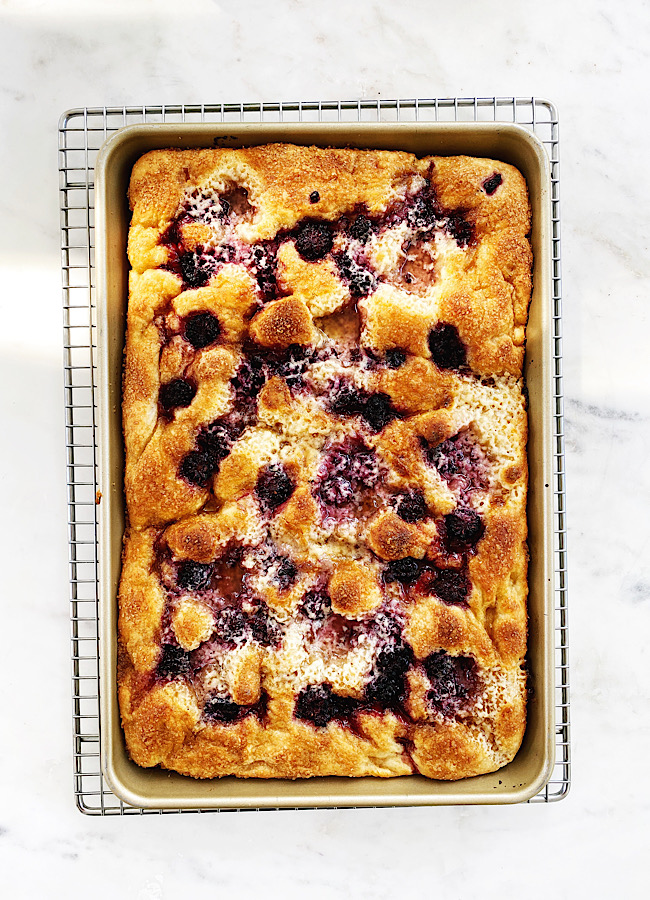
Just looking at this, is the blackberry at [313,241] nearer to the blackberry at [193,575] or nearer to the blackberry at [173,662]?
the blackberry at [193,575]

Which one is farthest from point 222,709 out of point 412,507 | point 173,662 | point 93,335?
point 93,335

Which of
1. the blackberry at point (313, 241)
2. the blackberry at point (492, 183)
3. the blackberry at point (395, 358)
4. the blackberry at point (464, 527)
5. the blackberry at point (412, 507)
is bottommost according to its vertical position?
the blackberry at point (464, 527)

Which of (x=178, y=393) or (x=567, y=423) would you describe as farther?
(x=567, y=423)

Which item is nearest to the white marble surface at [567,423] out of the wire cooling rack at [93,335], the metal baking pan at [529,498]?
the wire cooling rack at [93,335]

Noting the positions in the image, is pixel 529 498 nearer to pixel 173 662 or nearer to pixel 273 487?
pixel 273 487

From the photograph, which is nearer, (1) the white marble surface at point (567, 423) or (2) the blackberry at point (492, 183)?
(2) the blackberry at point (492, 183)

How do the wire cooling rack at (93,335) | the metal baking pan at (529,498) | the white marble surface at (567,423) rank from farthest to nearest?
the white marble surface at (567,423) → the wire cooling rack at (93,335) → the metal baking pan at (529,498)

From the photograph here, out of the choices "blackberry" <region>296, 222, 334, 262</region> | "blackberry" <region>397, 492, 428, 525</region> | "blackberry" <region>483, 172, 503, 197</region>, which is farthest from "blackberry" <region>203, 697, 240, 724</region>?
"blackberry" <region>483, 172, 503, 197</region>
